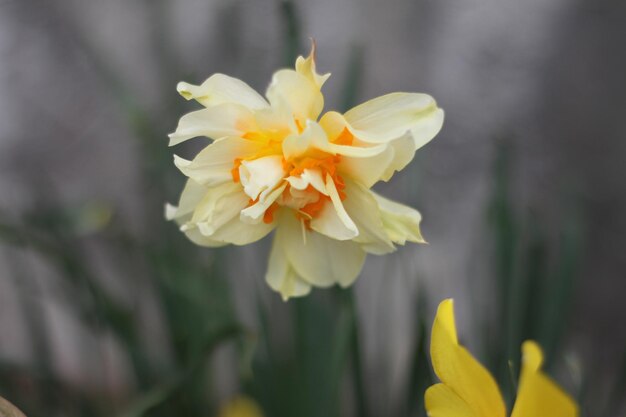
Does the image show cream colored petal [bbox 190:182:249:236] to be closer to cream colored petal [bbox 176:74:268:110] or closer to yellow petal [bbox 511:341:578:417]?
cream colored petal [bbox 176:74:268:110]

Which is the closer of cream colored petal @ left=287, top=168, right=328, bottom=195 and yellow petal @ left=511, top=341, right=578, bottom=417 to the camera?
yellow petal @ left=511, top=341, right=578, bottom=417

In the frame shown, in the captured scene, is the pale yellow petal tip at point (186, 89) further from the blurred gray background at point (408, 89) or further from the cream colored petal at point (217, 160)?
the blurred gray background at point (408, 89)

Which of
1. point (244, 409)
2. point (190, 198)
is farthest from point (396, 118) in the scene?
point (244, 409)

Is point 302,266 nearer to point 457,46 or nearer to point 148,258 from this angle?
point 148,258

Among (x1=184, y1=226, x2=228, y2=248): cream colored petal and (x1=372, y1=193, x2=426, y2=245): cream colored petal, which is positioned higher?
(x1=372, y1=193, x2=426, y2=245): cream colored petal

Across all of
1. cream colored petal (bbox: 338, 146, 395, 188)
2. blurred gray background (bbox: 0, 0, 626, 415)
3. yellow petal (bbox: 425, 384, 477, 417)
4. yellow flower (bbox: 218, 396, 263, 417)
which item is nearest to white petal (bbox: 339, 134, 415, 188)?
cream colored petal (bbox: 338, 146, 395, 188)

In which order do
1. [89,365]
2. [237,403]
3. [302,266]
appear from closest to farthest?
[302,266] → [237,403] → [89,365]


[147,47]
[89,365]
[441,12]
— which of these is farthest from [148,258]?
[441,12]

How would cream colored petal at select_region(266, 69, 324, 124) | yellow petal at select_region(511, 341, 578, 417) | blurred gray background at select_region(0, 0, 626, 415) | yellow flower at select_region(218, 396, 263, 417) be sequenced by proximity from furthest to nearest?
blurred gray background at select_region(0, 0, 626, 415)
yellow flower at select_region(218, 396, 263, 417)
cream colored petal at select_region(266, 69, 324, 124)
yellow petal at select_region(511, 341, 578, 417)
